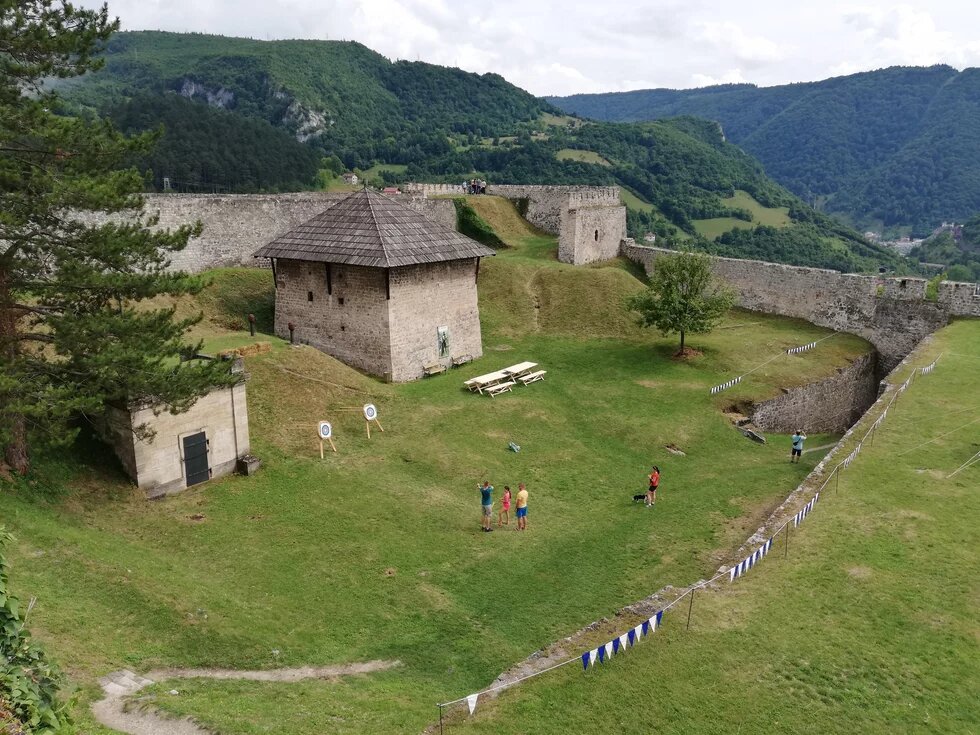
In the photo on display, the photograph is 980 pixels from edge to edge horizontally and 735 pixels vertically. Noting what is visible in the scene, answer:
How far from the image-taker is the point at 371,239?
21.9 meters

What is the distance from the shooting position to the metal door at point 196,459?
1423 centimetres

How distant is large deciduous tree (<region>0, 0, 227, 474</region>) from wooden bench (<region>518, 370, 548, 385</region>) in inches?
466

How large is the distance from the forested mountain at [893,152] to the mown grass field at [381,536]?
148356 millimetres

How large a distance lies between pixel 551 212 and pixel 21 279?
32.6m

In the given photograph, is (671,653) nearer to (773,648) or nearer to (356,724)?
(773,648)

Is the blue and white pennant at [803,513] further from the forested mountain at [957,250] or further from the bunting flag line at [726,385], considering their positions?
the forested mountain at [957,250]

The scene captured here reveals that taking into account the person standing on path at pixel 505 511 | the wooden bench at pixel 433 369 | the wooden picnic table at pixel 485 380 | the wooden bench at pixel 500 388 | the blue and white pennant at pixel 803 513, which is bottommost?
the person standing on path at pixel 505 511

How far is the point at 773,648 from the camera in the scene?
29.6 feet

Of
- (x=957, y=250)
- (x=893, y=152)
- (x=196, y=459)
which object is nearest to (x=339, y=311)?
(x=196, y=459)

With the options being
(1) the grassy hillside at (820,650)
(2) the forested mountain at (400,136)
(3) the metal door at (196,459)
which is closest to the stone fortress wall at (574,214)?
(2) the forested mountain at (400,136)

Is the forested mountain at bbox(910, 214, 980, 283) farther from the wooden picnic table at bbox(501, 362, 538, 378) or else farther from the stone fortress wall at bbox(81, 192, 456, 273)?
the stone fortress wall at bbox(81, 192, 456, 273)

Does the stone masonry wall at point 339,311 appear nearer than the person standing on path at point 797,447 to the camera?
No

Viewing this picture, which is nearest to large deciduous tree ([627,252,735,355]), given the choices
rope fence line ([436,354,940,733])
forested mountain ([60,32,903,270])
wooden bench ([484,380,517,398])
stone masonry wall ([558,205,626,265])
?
wooden bench ([484,380,517,398])

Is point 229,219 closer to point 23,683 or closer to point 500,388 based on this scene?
point 500,388
